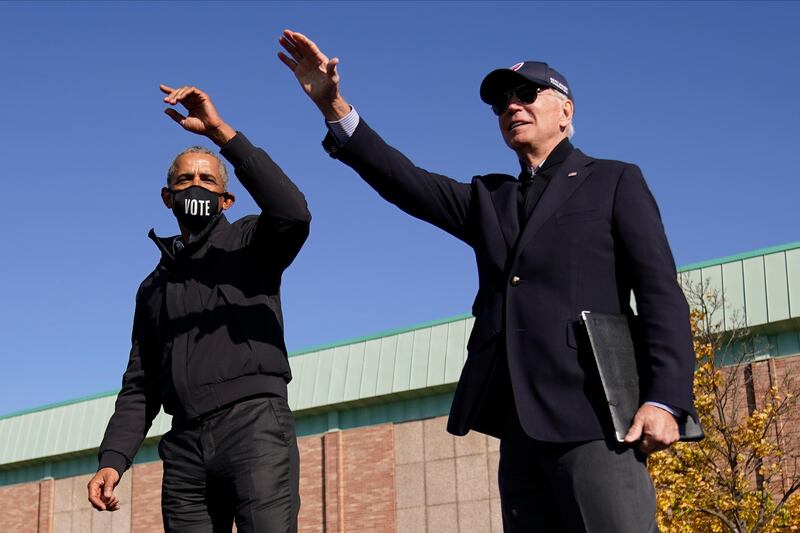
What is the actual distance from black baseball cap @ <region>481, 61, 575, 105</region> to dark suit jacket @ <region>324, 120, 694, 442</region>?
0.30m

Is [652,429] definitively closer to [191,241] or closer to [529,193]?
[529,193]

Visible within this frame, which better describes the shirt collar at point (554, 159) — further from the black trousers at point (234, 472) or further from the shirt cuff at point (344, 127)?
the black trousers at point (234, 472)

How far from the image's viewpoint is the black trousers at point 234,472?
204 inches

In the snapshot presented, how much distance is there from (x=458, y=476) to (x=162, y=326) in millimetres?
23495

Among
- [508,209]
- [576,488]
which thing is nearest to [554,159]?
[508,209]

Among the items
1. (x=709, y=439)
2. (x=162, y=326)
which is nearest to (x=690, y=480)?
(x=709, y=439)

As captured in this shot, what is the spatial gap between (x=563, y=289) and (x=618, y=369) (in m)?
0.36

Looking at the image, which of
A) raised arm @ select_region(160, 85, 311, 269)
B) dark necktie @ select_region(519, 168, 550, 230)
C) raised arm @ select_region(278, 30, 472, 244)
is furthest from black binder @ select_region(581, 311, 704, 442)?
raised arm @ select_region(160, 85, 311, 269)

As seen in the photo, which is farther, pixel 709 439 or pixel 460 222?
pixel 709 439

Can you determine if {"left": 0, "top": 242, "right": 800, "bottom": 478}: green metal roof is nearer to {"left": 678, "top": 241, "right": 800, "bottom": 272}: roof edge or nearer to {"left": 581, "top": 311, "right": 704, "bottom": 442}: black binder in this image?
{"left": 678, "top": 241, "right": 800, "bottom": 272}: roof edge

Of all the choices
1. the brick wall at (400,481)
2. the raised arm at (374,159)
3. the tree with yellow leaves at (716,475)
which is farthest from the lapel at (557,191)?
the brick wall at (400,481)

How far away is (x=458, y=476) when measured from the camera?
28578 millimetres

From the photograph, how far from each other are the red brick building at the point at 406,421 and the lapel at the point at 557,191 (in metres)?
20.9

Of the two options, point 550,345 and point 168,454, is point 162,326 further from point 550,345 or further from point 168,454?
point 550,345
